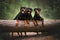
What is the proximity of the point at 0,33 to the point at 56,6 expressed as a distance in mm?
564

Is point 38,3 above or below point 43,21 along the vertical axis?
above

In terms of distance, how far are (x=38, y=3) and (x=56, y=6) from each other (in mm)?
170

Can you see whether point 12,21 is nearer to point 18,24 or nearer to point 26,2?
point 18,24

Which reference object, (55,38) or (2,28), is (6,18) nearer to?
(2,28)

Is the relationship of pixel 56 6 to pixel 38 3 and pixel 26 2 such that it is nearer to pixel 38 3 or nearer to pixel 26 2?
pixel 38 3

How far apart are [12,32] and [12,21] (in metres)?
0.10

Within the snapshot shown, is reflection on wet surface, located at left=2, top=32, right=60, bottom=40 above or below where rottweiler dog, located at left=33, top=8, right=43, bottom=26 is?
below

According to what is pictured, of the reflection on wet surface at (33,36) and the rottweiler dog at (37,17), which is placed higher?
the rottweiler dog at (37,17)

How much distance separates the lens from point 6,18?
53.6 inches

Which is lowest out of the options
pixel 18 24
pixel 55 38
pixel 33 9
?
pixel 55 38

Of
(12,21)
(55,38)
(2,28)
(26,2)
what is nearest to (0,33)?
(2,28)

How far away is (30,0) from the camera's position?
4.61ft

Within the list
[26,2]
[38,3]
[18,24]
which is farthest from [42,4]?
[18,24]

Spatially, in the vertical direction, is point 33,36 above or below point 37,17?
below
